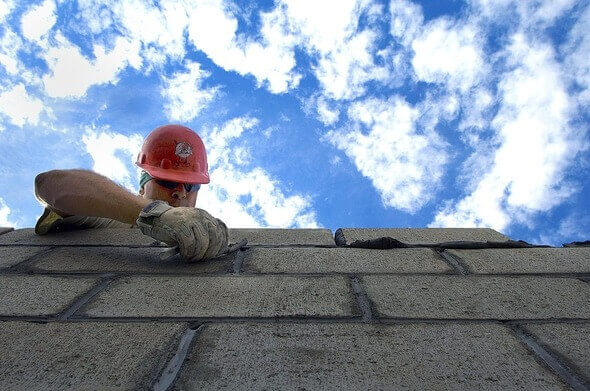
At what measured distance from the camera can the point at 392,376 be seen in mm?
844

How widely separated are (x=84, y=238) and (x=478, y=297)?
158cm

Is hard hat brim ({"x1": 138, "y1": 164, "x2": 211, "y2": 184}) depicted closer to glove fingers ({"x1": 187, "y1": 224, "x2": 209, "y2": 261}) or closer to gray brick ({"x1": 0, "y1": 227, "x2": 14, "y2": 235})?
gray brick ({"x1": 0, "y1": 227, "x2": 14, "y2": 235})

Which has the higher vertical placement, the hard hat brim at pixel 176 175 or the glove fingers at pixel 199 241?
the hard hat brim at pixel 176 175

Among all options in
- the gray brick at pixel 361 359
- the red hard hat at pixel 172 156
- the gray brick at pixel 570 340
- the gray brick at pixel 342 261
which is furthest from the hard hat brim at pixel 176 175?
the gray brick at pixel 570 340

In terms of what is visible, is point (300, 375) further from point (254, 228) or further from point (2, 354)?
point (254, 228)

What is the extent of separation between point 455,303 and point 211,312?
0.64 m

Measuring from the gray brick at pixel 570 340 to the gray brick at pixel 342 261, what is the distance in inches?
18.0


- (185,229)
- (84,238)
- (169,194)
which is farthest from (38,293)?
(169,194)

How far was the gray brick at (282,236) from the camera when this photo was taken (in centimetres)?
199

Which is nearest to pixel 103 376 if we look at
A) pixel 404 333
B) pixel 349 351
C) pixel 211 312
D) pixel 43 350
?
pixel 43 350

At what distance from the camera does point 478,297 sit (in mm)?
1268

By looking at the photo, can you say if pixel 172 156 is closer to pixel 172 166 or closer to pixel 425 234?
pixel 172 166

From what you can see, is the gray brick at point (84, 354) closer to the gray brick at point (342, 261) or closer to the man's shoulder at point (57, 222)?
the gray brick at point (342, 261)

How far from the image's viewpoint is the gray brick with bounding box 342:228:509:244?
6.73ft
